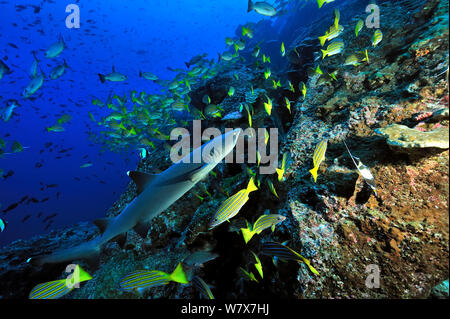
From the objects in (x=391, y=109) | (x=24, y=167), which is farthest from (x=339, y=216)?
(x=24, y=167)

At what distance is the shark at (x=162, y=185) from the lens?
1.75 m

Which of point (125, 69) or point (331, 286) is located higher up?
point (125, 69)

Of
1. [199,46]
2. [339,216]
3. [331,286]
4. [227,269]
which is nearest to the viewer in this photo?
[331,286]

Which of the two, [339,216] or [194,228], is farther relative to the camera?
[194,228]

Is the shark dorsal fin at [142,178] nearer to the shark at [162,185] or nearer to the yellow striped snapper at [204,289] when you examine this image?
the shark at [162,185]

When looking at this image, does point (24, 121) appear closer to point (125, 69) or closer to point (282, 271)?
point (125, 69)

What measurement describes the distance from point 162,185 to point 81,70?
64296 mm

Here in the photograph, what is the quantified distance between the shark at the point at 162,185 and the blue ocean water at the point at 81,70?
40.1 meters

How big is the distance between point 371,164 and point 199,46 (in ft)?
295

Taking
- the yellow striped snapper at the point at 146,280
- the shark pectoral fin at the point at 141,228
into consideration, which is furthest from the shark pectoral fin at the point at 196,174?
the yellow striped snapper at the point at 146,280

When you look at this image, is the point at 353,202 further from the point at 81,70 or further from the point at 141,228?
the point at 81,70

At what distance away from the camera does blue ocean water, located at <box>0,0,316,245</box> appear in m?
39.9

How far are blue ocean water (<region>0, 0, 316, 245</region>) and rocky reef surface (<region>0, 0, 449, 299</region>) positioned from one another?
125ft

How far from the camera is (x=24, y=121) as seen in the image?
57.4 meters
